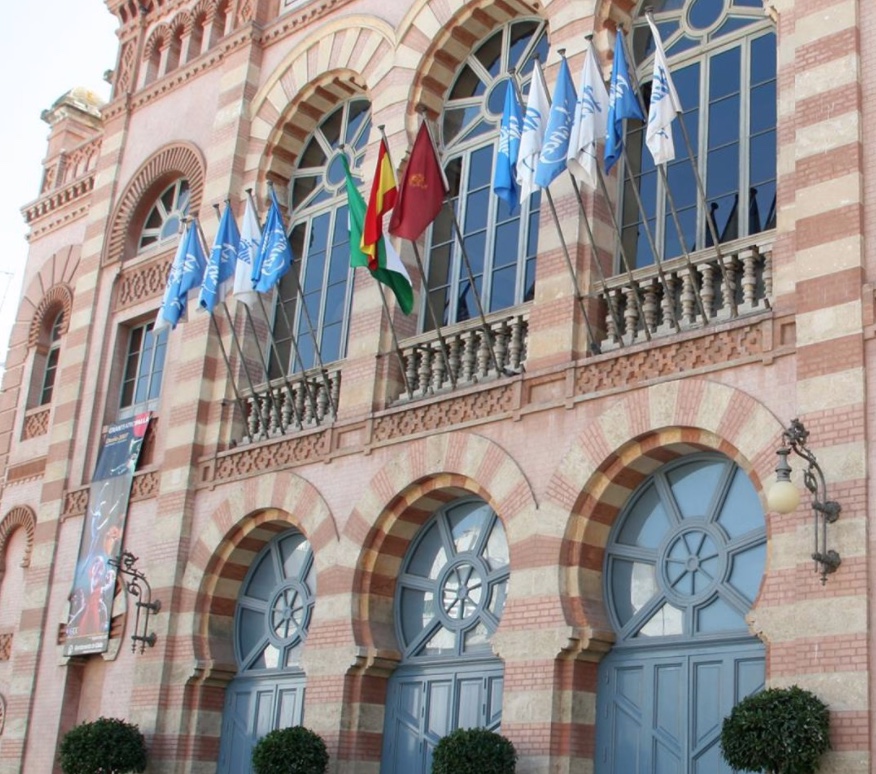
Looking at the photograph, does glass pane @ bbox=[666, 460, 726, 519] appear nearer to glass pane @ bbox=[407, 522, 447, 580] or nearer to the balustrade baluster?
the balustrade baluster

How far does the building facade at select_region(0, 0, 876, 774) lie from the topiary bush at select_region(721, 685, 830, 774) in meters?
0.29

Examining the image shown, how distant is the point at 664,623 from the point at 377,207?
5922 millimetres

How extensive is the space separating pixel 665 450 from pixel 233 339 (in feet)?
26.1

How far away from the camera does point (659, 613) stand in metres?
13.4

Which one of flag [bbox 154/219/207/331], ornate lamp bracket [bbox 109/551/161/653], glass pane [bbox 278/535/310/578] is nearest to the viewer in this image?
glass pane [bbox 278/535/310/578]

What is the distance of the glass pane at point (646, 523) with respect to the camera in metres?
13.7

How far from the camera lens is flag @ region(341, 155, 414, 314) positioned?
15641mm

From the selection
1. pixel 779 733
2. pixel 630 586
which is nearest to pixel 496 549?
pixel 630 586

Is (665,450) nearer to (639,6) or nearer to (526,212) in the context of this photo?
(526,212)

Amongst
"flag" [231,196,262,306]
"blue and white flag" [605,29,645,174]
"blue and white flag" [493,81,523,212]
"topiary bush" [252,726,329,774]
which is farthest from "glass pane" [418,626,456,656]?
"blue and white flag" [605,29,645,174]

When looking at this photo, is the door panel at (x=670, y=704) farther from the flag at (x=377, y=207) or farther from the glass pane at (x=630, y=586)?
the flag at (x=377, y=207)

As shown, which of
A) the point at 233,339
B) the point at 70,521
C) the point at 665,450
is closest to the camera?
the point at 665,450

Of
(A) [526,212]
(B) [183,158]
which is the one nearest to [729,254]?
(A) [526,212]

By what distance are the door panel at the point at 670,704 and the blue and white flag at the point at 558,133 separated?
5.06 metres
